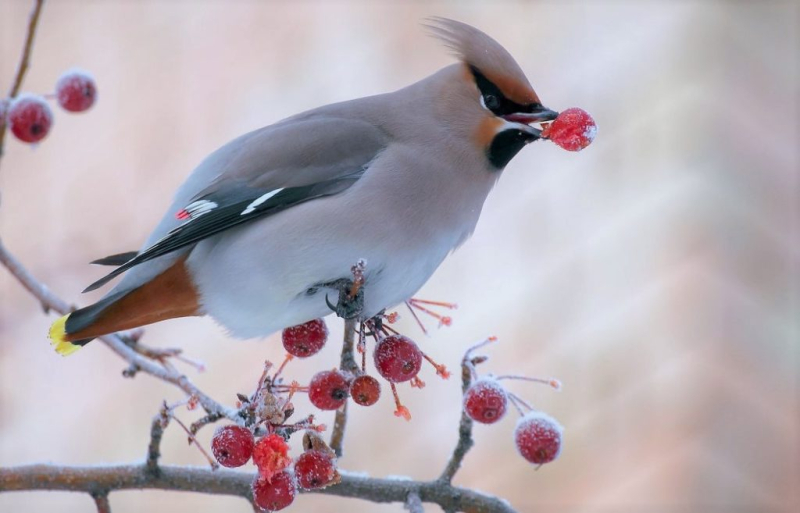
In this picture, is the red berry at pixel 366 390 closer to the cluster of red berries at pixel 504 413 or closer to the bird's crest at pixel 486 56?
the cluster of red berries at pixel 504 413

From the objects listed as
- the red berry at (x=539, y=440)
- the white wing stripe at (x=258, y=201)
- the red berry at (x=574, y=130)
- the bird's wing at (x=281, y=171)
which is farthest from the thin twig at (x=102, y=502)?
the red berry at (x=574, y=130)

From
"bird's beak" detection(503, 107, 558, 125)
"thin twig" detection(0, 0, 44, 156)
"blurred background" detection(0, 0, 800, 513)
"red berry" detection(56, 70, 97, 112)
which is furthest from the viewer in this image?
"blurred background" detection(0, 0, 800, 513)

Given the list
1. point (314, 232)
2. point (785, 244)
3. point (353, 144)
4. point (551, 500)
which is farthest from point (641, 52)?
point (314, 232)

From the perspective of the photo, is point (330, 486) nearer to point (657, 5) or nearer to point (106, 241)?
point (106, 241)

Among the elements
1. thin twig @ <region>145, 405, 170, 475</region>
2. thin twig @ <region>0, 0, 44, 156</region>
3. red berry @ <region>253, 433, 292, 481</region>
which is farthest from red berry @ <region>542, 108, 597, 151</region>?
thin twig @ <region>0, 0, 44, 156</region>

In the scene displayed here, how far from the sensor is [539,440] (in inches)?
67.2

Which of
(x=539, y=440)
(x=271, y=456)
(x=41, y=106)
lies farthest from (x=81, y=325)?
(x=539, y=440)

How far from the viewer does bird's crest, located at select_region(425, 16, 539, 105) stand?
200 cm

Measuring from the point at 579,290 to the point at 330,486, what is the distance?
6.81ft

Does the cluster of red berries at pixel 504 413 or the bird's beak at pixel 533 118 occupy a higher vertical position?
the bird's beak at pixel 533 118

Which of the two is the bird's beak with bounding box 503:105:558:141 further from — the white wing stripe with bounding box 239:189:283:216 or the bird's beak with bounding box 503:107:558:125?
the white wing stripe with bounding box 239:189:283:216

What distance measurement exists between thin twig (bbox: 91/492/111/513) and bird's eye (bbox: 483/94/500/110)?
1.04 meters

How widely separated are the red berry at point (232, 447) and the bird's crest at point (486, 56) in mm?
860

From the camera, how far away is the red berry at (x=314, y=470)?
5.07 ft
